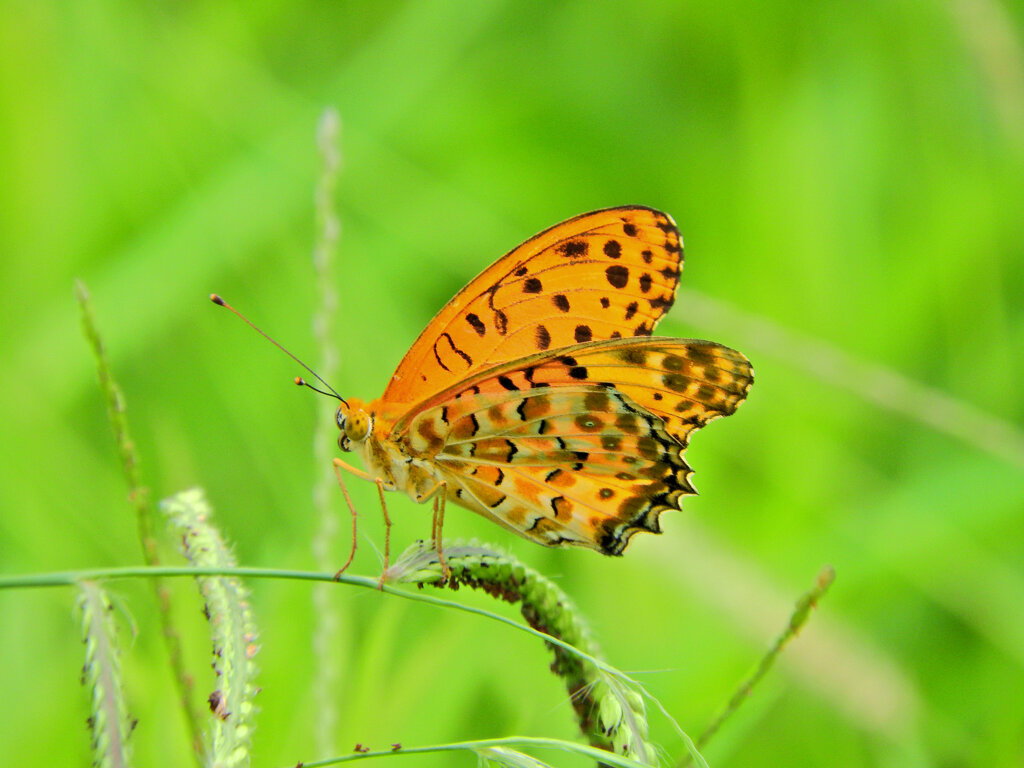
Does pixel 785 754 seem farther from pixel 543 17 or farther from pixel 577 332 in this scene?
pixel 543 17

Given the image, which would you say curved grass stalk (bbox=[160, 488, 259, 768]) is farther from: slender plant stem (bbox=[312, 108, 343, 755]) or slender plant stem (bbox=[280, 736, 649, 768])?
slender plant stem (bbox=[312, 108, 343, 755])

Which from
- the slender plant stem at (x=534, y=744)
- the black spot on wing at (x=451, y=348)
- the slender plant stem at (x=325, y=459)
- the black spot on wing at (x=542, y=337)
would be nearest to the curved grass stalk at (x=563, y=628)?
the slender plant stem at (x=534, y=744)

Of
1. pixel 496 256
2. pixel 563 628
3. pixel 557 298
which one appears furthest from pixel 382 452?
pixel 496 256

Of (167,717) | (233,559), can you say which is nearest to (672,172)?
(167,717)

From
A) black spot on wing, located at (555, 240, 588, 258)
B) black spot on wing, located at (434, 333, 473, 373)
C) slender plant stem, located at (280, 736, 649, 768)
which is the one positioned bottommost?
slender plant stem, located at (280, 736, 649, 768)

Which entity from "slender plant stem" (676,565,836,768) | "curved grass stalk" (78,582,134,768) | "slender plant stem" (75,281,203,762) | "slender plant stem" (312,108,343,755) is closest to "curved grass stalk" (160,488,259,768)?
"slender plant stem" (75,281,203,762)

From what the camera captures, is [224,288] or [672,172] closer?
[224,288]
